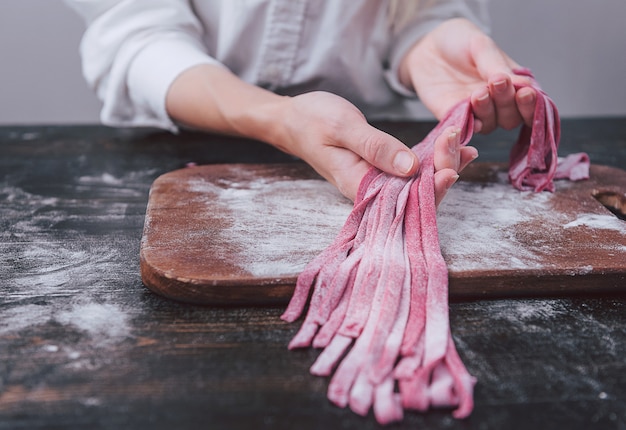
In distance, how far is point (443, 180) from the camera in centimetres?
82

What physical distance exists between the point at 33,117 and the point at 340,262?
1.93 m

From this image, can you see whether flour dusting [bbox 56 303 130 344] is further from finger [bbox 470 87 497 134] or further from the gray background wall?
the gray background wall

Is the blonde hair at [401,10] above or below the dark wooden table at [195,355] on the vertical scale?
above

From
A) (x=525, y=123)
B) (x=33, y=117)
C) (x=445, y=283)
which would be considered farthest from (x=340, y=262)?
(x=33, y=117)

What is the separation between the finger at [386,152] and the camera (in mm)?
843

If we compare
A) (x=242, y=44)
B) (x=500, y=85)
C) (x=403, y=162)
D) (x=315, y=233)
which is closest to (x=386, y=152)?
(x=403, y=162)

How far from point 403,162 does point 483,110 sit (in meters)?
0.25

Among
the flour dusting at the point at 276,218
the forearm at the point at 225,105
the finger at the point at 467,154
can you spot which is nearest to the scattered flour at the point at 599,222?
the finger at the point at 467,154

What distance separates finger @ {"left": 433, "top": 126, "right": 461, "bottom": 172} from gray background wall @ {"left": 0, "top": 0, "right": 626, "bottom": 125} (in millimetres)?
1684

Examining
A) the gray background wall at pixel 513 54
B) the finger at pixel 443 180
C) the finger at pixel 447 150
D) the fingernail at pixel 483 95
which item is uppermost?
the fingernail at pixel 483 95

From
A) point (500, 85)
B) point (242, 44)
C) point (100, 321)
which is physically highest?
point (500, 85)

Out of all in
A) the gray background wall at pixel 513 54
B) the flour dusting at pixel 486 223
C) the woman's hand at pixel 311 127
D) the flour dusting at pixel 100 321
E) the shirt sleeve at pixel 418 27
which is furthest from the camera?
the gray background wall at pixel 513 54

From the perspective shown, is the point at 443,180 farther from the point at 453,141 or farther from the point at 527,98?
the point at 527,98

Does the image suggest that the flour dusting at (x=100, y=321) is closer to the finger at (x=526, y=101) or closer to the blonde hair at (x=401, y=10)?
the finger at (x=526, y=101)
